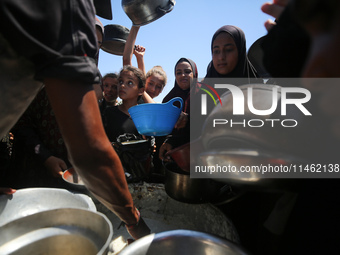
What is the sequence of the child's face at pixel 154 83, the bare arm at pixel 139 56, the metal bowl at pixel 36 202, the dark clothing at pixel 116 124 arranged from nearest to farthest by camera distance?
the metal bowl at pixel 36 202 < the dark clothing at pixel 116 124 < the child's face at pixel 154 83 < the bare arm at pixel 139 56

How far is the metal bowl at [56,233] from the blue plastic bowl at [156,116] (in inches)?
30.6

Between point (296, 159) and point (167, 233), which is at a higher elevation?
point (296, 159)

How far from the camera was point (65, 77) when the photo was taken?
A: 49 centimetres

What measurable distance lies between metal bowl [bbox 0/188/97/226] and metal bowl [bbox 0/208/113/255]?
0.56ft

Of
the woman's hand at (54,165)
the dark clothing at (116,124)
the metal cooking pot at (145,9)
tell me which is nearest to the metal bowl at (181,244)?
the woman's hand at (54,165)

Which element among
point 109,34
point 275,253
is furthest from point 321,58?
point 109,34

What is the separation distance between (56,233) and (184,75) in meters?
2.24

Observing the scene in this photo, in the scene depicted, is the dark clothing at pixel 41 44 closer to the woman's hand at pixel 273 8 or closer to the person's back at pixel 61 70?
the person's back at pixel 61 70

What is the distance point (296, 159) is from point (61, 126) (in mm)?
576

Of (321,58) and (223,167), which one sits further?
(223,167)

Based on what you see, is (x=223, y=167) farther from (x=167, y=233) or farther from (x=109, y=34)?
(x=109, y=34)

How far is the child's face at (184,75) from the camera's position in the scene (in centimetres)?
251

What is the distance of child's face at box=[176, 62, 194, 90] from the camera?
2.51 metres

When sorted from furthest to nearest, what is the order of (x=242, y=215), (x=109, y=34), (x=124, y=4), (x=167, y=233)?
(x=109, y=34) → (x=124, y=4) → (x=242, y=215) → (x=167, y=233)
